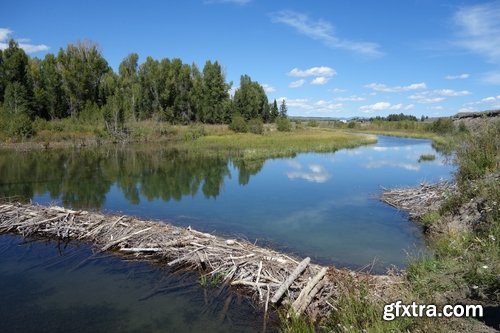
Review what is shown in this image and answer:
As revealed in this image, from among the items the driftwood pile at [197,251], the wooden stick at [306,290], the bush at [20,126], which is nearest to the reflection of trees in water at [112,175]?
the driftwood pile at [197,251]

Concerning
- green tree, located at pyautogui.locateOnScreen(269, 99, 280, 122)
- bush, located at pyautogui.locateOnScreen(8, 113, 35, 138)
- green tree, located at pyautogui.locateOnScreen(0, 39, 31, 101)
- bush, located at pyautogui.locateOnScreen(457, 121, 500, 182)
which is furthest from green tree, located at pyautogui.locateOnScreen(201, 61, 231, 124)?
bush, located at pyautogui.locateOnScreen(457, 121, 500, 182)

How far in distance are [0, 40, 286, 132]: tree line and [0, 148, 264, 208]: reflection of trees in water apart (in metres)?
21.3

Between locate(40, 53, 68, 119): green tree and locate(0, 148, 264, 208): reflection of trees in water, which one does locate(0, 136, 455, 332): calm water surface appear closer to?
locate(0, 148, 264, 208): reflection of trees in water

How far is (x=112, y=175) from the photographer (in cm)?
2933

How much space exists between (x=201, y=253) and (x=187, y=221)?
18.7 feet

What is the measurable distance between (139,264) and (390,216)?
447 inches

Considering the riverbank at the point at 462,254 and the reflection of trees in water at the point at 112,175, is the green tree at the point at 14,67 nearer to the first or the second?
the reflection of trees in water at the point at 112,175

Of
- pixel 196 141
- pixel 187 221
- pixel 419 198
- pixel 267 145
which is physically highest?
pixel 196 141

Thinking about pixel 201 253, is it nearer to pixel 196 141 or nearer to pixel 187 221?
pixel 187 221

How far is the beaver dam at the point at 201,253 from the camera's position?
8734 millimetres

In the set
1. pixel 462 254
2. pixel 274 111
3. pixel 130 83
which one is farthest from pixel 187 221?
pixel 274 111

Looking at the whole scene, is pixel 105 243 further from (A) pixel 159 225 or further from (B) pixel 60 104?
(B) pixel 60 104

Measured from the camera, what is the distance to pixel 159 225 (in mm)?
13281

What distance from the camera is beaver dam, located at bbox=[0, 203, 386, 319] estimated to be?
8.73 m
